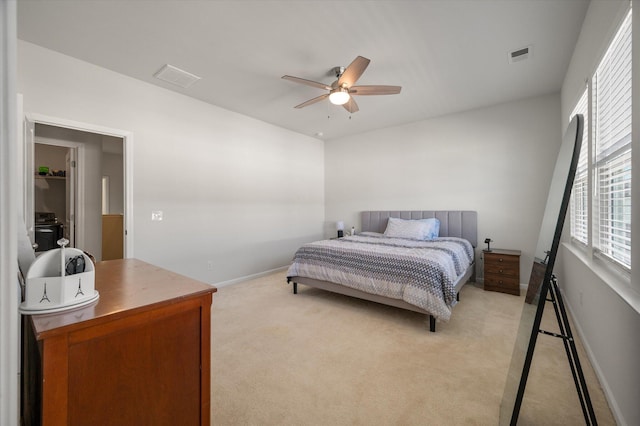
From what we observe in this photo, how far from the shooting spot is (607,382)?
66.0 inches

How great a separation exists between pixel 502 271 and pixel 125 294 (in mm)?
4267

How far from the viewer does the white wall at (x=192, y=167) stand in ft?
9.14

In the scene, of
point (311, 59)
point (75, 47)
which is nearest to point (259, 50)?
point (311, 59)

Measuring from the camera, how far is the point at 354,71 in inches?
97.7

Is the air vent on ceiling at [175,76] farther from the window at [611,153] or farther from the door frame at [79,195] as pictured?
the window at [611,153]

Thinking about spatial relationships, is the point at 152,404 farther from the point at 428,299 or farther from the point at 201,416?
the point at 428,299

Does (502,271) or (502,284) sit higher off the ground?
(502,271)

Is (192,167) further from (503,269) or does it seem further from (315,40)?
(503,269)

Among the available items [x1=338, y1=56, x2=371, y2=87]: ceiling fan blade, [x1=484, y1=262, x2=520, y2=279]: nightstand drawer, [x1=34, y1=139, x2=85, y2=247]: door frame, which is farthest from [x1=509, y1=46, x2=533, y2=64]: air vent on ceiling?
[x1=34, y1=139, x2=85, y2=247]: door frame

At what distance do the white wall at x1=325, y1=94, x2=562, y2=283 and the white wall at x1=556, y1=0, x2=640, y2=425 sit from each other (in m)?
1.21

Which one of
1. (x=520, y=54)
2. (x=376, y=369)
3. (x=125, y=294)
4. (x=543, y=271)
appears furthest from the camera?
(x=520, y=54)

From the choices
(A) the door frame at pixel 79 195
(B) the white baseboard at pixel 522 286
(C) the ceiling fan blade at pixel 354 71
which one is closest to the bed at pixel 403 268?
(B) the white baseboard at pixel 522 286

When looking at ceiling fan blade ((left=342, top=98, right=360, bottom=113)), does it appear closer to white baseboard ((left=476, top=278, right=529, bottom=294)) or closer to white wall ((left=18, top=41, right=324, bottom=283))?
white wall ((left=18, top=41, right=324, bottom=283))

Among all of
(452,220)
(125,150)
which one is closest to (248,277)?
(125,150)
